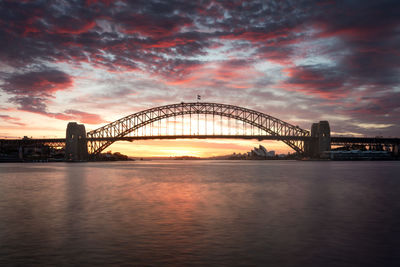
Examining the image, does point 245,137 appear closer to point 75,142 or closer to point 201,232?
point 75,142

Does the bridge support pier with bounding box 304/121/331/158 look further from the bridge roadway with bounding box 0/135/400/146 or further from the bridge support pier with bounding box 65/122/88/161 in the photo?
the bridge support pier with bounding box 65/122/88/161

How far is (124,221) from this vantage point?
15.0 meters

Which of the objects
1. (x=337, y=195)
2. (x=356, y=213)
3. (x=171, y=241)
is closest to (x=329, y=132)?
(x=337, y=195)

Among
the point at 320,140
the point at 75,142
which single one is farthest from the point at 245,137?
→ the point at 75,142

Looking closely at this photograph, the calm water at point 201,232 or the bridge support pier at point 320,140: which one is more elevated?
the bridge support pier at point 320,140

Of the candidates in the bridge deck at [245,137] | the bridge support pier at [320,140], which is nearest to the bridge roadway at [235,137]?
the bridge deck at [245,137]

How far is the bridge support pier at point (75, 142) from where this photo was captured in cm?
12150

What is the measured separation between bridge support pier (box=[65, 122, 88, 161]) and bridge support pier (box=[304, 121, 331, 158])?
7533 cm

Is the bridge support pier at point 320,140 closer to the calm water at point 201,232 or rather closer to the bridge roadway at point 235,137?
the bridge roadway at point 235,137

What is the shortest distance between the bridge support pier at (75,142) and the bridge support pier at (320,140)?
75.3 meters

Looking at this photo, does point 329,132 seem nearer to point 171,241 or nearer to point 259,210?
point 259,210

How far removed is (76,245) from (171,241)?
271cm

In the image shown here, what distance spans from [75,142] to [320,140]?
261ft

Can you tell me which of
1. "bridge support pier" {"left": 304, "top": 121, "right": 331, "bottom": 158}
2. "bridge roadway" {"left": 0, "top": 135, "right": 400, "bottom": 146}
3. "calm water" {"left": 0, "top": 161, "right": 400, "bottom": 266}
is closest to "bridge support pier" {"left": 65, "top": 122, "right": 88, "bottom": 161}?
"bridge roadway" {"left": 0, "top": 135, "right": 400, "bottom": 146}
